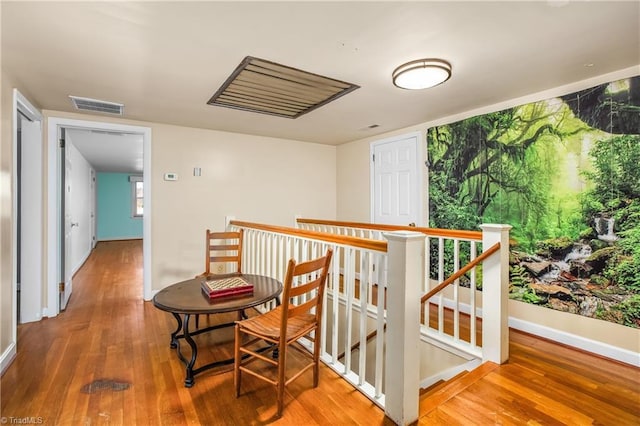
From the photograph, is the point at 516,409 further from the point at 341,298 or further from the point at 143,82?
the point at 143,82

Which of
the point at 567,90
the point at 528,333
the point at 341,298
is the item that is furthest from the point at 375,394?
the point at 567,90

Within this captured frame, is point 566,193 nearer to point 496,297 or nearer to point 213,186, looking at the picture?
point 496,297

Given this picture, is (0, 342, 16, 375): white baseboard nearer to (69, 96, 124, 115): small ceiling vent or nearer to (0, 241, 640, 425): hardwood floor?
(0, 241, 640, 425): hardwood floor

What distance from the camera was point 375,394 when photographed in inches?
71.2

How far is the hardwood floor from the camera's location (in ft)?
5.52

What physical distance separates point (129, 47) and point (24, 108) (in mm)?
1617

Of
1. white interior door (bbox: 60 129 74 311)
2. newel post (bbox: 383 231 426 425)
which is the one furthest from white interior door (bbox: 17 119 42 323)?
newel post (bbox: 383 231 426 425)

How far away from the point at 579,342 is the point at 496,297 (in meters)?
1.04

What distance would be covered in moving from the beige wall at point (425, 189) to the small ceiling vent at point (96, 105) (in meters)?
3.18

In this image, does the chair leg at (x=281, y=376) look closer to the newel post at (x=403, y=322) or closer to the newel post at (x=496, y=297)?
the newel post at (x=403, y=322)

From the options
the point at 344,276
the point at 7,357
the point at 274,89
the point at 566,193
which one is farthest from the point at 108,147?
the point at 566,193

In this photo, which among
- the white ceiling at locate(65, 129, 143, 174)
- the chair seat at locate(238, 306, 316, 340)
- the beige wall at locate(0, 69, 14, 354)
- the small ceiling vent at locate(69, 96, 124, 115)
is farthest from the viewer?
the white ceiling at locate(65, 129, 143, 174)

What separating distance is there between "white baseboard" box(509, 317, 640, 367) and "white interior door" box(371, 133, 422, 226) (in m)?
1.53

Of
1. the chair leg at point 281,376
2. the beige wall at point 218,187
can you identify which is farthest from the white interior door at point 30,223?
the chair leg at point 281,376
